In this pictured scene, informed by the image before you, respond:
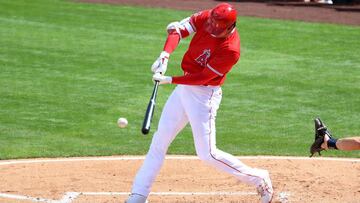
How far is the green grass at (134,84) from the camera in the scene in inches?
420

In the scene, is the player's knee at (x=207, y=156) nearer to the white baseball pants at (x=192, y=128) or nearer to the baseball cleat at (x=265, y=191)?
the white baseball pants at (x=192, y=128)

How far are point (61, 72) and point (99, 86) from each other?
3.84 feet

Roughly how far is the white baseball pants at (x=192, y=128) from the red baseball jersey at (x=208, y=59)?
0.16 meters

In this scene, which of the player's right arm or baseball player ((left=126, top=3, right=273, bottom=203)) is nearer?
baseball player ((left=126, top=3, right=273, bottom=203))

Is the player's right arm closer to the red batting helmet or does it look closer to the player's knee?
the red batting helmet

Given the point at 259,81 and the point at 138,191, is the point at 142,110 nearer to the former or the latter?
the point at 259,81

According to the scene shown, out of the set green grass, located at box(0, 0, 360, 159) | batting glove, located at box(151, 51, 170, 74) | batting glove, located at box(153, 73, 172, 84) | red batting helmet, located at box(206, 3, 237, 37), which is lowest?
green grass, located at box(0, 0, 360, 159)

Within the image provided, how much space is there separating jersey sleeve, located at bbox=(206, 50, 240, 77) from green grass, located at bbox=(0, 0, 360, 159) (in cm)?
301

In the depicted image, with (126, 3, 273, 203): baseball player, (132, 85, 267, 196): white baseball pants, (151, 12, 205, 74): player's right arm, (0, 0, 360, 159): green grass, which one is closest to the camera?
(126, 3, 273, 203): baseball player

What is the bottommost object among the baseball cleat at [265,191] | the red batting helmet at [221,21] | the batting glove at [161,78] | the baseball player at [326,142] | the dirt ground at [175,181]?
the dirt ground at [175,181]

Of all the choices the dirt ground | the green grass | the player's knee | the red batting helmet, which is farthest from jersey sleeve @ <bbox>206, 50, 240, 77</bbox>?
the green grass

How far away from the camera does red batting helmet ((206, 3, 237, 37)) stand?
23.0ft

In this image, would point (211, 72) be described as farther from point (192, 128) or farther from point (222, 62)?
point (192, 128)

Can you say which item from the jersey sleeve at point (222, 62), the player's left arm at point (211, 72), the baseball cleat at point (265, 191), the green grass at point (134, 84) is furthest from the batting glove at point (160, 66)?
the green grass at point (134, 84)
